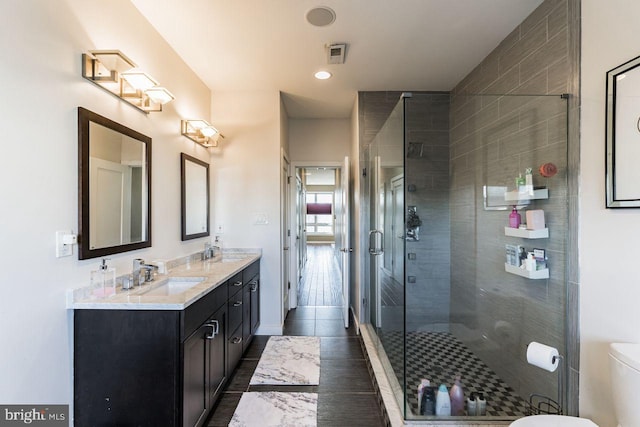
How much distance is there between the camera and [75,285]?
1494mm

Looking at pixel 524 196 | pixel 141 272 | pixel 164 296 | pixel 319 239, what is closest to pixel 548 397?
pixel 524 196

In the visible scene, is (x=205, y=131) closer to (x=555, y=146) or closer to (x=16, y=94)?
(x=16, y=94)

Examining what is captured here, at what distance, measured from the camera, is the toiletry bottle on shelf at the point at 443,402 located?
187cm

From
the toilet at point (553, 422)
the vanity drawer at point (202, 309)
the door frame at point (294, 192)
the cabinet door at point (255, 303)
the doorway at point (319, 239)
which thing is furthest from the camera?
the doorway at point (319, 239)

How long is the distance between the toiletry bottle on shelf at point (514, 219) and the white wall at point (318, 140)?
2.44m

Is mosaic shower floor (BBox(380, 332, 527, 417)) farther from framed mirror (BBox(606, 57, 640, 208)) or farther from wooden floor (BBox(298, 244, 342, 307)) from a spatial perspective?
wooden floor (BBox(298, 244, 342, 307))

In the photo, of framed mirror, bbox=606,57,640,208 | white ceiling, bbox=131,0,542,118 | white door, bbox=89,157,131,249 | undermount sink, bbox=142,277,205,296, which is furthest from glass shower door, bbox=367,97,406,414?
white door, bbox=89,157,131,249

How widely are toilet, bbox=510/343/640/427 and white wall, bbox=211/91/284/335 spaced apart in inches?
100.0

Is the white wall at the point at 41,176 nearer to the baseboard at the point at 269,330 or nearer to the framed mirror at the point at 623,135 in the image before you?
the baseboard at the point at 269,330

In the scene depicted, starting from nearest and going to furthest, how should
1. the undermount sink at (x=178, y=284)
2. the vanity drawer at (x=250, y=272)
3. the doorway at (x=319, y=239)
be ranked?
the undermount sink at (x=178, y=284) < the vanity drawer at (x=250, y=272) < the doorway at (x=319, y=239)

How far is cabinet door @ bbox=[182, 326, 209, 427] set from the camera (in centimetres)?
159

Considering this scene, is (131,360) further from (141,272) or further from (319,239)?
(319,239)

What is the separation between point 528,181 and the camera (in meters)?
2.08

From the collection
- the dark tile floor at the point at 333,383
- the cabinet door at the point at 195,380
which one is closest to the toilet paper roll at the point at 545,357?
the dark tile floor at the point at 333,383
